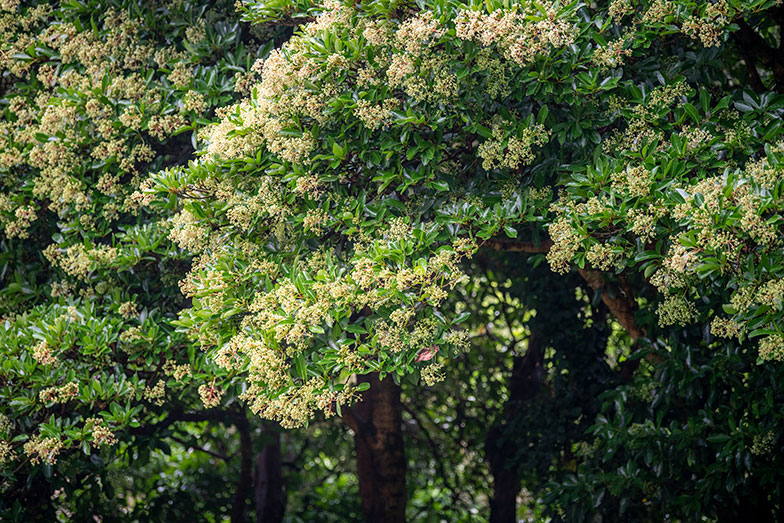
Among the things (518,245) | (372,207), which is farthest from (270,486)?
(372,207)

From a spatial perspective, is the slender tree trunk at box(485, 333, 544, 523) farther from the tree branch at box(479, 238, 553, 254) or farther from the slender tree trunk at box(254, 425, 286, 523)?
the tree branch at box(479, 238, 553, 254)

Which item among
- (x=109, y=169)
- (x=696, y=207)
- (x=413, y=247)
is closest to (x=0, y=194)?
(x=109, y=169)

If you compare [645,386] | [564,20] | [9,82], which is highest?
[9,82]

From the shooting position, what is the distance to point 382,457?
315 inches

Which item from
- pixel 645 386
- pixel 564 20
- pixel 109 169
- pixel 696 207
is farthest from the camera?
pixel 645 386

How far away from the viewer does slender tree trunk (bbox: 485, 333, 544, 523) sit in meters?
9.05

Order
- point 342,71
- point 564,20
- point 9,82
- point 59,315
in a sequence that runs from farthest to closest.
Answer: point 9,82 → point 59,315 → point 342,71 → point 564,20

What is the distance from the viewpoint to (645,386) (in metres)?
6.30

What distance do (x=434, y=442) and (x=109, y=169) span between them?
5.89 metres

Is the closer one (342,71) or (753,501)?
(342,71)

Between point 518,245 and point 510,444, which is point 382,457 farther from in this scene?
point 518,245

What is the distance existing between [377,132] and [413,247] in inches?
34.0

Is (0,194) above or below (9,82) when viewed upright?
below

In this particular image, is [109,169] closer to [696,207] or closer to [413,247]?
[413,247]
